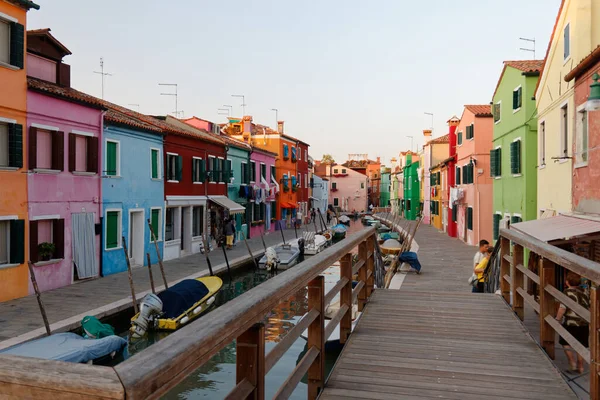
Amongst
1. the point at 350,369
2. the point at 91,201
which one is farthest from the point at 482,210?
the point at 350,369

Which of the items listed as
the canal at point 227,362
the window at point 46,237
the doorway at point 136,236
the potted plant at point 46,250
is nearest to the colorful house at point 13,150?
the window at point 46,237

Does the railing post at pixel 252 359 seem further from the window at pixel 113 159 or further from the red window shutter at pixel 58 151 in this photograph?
the window at pixel 113 159

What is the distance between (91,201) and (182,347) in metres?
18.4

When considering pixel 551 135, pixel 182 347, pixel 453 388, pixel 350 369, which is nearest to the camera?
pixel 182 347

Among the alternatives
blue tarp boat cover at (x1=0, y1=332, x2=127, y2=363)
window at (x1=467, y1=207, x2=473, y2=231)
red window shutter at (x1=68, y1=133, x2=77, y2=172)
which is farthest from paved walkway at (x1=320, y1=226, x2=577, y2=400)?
window at (x1=467, y1=207, x2=473, y2=231)

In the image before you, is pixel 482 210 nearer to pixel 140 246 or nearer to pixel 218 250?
pixel 218 250

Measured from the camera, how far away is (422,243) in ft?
109

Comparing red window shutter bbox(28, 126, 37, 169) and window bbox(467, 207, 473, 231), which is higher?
red window shutter bbox(28, 126, 37, 169)

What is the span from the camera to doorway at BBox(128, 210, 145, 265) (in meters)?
21.9

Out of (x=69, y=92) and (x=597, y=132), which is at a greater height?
(x=69, y=92)

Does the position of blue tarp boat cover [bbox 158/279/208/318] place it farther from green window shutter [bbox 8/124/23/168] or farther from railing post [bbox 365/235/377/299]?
railing post [bbox 365/235/377/299]

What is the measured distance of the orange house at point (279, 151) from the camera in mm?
45594

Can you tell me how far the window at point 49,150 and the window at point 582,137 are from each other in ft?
47.9

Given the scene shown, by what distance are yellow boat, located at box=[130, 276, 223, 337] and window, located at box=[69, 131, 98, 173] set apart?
567 centimetres
